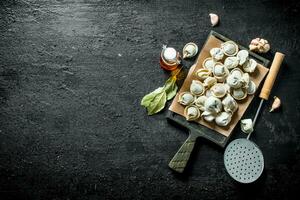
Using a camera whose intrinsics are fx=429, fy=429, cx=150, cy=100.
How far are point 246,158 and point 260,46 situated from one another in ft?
1.91

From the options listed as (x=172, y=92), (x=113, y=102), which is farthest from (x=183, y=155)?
(x=113, y=102)

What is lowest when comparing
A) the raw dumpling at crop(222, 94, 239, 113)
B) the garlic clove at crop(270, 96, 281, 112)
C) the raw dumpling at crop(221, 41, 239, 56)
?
the raw dumpling at crop(222, 94, 239, 113)

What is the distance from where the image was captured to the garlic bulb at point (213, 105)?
7.01ft

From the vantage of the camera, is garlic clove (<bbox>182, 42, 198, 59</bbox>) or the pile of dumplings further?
garlic clove (<bbox>182, 42, 198, 59</bbox>)

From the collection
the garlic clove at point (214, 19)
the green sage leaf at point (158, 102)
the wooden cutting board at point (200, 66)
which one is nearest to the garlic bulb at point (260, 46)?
the wooden cutting board at point (200, 66)

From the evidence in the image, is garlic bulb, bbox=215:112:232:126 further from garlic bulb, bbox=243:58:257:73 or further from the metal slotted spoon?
garlic bulb, bbox=243:58:257:73

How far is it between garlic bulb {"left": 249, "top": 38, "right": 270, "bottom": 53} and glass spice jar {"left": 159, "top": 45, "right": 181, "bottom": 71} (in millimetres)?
392

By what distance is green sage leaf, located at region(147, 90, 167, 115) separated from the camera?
2256mm

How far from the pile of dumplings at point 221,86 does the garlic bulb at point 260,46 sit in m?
0.06

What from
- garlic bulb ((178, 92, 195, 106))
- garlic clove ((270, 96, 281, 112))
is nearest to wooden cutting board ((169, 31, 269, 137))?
garlic bulb ((178, 92, 195, 106))

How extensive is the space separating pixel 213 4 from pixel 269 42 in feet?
1.19

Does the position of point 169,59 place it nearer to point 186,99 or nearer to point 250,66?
point 186,99

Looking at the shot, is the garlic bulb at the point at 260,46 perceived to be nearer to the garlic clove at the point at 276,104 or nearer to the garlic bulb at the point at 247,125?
the garlic clove at the point at 276,104

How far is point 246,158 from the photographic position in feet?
7.14
